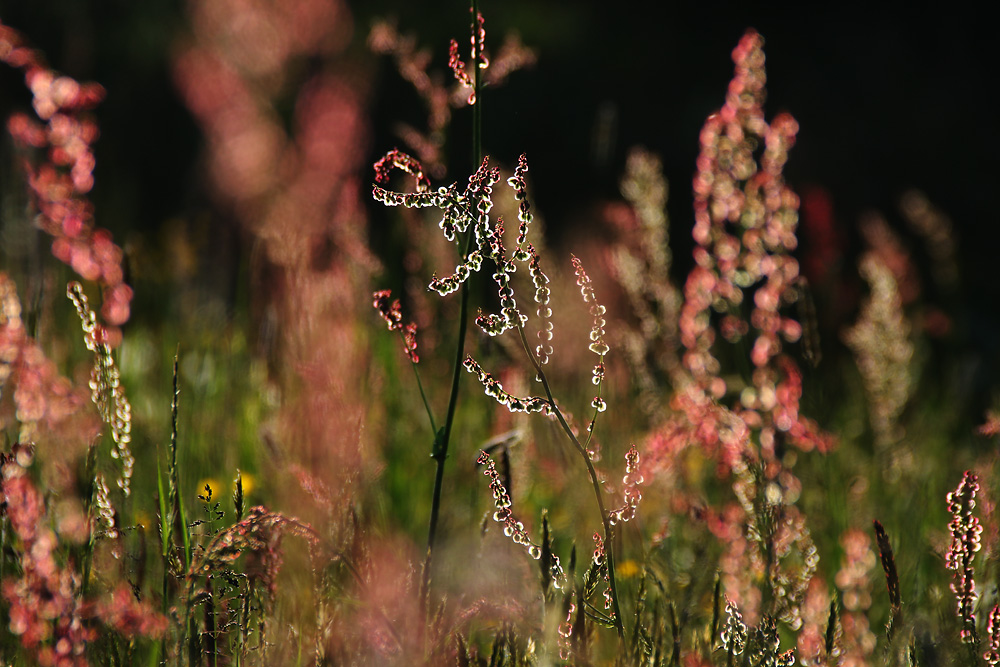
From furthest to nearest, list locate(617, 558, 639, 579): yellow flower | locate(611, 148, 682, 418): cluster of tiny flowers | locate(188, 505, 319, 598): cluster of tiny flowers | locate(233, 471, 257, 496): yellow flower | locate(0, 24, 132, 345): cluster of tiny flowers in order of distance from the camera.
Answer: locate(611, 148, 682, 418): cluster of tiny flowers
locate(233, 471, 257, 496): yellow flower
locate(617, 558, 639, 579): yellow flower
locate(0, 24, 132, 345): cluster of tiny flowers
locate(188, 505, 319, 598): cluster of tiny flowers

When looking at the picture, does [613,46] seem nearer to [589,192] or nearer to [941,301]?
[589,192]

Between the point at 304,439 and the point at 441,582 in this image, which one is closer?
the point at 441,582

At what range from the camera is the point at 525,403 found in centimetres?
96

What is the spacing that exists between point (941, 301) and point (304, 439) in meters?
4.22

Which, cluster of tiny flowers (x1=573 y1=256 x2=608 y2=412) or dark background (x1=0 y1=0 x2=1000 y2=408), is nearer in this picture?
cluster of tiny flowers (x1=573 y1=256 x2=608 y2=412)

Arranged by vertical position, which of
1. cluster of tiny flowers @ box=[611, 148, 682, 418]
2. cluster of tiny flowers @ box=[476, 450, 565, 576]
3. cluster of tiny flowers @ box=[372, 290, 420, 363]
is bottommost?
cluster of tiny flowers @ box=[476, 450, 565, 576]

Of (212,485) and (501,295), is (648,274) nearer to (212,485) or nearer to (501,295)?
(212,485)

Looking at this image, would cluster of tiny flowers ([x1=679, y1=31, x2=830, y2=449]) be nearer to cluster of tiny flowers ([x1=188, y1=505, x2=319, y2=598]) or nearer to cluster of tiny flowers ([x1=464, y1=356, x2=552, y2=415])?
cluster of tiny flowers ([x1=464, y1=356, x2=552, y2=415])

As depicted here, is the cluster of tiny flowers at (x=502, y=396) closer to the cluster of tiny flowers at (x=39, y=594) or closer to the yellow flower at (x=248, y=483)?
the cluster of tiny flowers at (x=39, y=594)

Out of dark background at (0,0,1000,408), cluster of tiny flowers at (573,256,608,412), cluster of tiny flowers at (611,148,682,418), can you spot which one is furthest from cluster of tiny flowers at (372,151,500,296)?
dark background at (0,0,1000,408)

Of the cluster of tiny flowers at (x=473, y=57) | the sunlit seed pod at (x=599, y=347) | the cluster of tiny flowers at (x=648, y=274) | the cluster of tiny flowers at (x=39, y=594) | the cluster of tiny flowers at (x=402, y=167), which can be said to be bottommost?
the cluster of tiny flowers at (x=39, y=594)

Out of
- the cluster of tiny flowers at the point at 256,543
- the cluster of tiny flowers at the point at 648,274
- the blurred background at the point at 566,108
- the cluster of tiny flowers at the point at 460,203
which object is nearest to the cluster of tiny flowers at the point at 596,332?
the cluster of tiny flowers at the point at 460,203

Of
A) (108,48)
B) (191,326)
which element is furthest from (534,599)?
(108,48)

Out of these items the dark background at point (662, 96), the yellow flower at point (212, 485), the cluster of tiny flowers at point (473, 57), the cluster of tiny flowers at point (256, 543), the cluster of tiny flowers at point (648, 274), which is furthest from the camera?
the dark background at point (662, 96)
